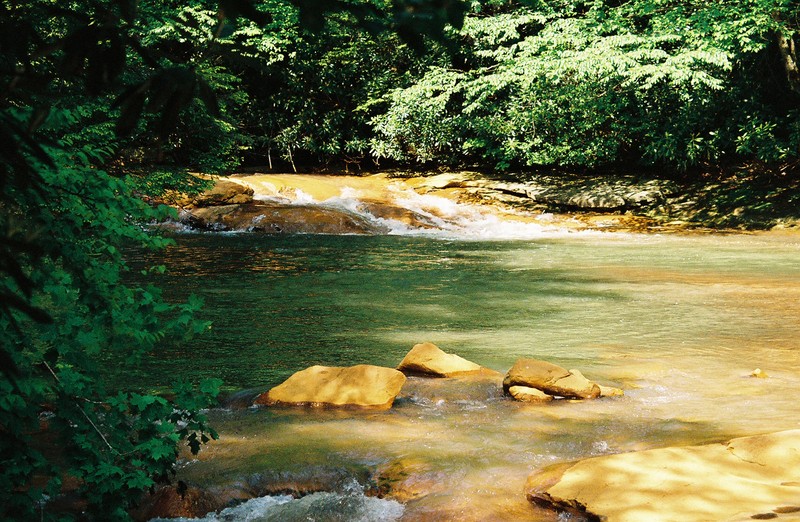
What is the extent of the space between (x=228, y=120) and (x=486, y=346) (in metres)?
6.75

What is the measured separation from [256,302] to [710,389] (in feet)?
17.9

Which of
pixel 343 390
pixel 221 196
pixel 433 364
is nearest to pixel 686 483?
pixel 343 390

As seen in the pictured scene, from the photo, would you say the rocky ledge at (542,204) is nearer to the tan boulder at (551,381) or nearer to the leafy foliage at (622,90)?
the leafy foliage at (622,90)

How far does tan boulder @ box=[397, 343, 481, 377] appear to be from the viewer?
591cm

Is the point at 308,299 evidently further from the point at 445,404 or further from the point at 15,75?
the point at 15,75

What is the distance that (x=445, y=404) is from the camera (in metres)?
5.27

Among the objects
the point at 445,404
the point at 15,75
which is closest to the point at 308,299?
the point at 445,404

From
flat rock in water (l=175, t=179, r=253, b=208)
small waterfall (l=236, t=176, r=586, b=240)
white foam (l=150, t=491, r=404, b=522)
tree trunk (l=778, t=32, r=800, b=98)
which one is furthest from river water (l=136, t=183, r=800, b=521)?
tree trunk (l=778, t=32, r=800, b=98)

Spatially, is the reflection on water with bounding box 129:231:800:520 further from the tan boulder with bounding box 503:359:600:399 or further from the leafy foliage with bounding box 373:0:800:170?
the leafy foliage with bounding box 373:0:800:170

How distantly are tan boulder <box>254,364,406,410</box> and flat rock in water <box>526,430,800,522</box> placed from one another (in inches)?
62.5

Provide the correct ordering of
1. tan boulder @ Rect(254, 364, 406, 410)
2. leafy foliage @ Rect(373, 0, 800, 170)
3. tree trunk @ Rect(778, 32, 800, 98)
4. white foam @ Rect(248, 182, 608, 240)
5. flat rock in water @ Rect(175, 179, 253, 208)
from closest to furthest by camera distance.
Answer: tan boulder @ Rect(254, 364, 406, 410) → white foam @ Rect(248, 182, 608, 240) → leafy foliage @ Rect(373, 0, 800, 170) → tree trunk @ Rect(778, 32, 800, 98) → flat rock in water @ Rect(175, 179, 253, 208)

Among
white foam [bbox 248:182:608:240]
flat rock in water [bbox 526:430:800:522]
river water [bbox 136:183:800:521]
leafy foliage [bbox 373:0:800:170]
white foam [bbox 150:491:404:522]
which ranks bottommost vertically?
white foam [bbox 150:491:404:522]

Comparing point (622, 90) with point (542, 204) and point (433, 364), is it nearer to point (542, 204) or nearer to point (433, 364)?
point (542, 204)

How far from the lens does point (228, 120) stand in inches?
475
